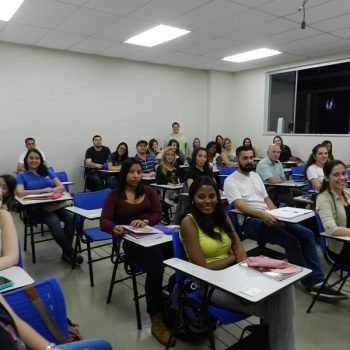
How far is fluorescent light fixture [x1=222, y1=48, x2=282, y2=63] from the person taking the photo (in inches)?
264

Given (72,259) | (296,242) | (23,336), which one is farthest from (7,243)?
(296,242)

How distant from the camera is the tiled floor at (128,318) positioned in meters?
2.13

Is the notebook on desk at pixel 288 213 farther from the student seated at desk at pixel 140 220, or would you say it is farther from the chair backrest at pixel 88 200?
the chair backrest at pixel 88 200

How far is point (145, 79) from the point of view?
7.61 m

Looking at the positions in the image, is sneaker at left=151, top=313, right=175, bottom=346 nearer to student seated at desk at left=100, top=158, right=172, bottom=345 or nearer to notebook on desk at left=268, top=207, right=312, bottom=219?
student seated at desk at left=100, top=158, right=172, bottom=345

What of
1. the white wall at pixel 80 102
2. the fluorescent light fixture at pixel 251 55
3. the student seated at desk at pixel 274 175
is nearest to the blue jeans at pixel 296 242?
the student seated at desk at pixel 274 175

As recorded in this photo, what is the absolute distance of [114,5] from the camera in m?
4.14

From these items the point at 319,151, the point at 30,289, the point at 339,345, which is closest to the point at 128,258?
the point at 30,289

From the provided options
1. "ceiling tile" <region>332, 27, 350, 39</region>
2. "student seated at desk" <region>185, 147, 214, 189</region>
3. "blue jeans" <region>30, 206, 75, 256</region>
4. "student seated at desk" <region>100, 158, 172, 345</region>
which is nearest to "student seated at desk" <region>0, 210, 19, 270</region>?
"student seated at desk" <region>100, 158, 172, 345</region>

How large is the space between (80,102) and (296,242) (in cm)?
541

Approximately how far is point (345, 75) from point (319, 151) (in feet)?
12.6

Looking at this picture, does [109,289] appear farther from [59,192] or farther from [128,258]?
[59,192]

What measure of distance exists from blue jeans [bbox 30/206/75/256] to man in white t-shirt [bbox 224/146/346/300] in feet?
5.69

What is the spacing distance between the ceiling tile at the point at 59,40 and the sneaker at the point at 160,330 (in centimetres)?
469
